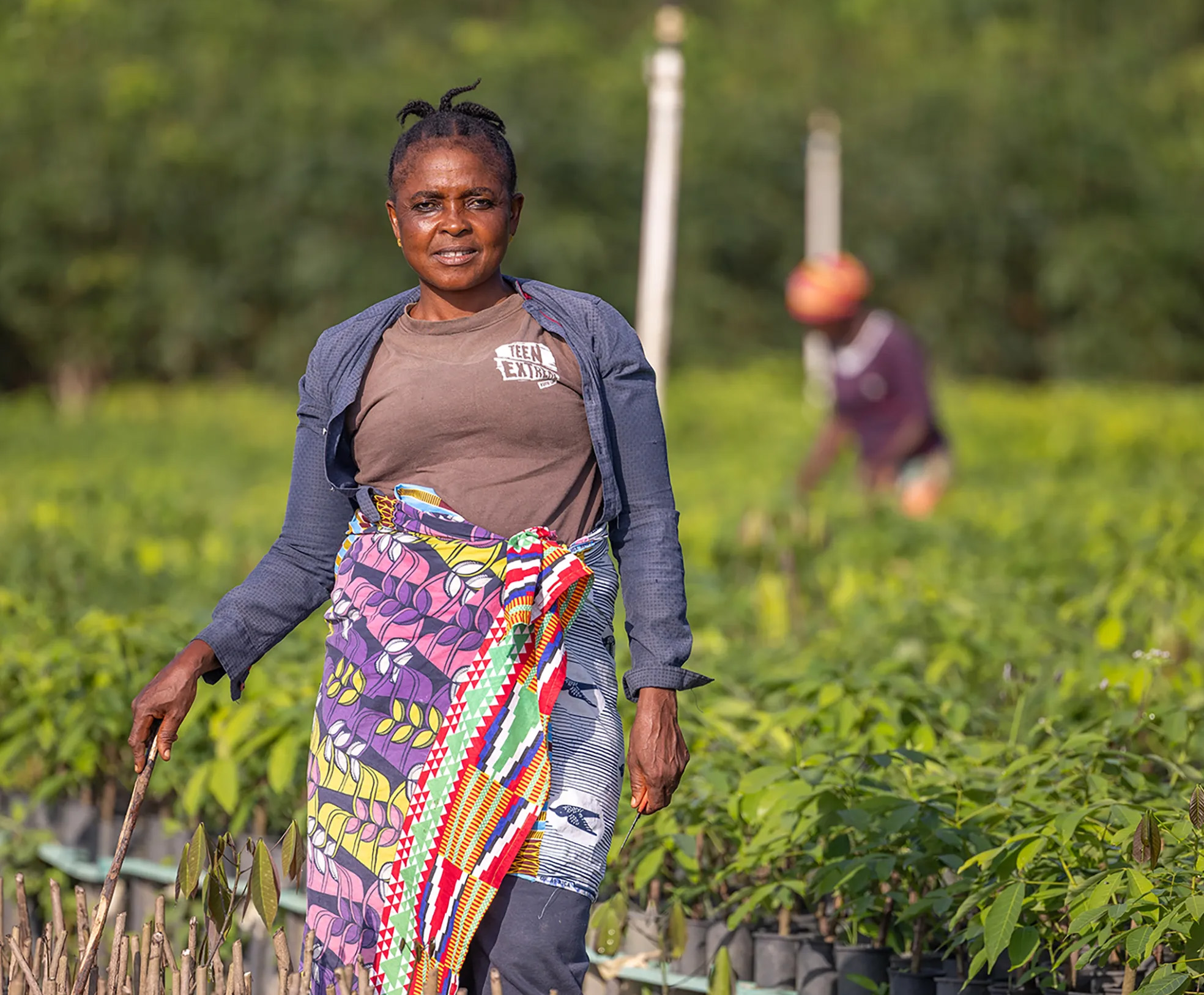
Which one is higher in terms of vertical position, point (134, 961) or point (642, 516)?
point (642, 516)

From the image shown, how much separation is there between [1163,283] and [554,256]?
11284 mm

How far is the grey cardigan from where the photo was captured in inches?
99.7

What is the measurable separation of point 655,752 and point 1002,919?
0.65 meters

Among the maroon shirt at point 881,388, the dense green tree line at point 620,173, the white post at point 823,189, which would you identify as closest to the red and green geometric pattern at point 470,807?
the maroon shirt at point 881,388

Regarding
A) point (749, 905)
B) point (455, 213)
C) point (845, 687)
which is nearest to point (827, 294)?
point (845, 687)

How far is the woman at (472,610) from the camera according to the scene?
2414 millimetres

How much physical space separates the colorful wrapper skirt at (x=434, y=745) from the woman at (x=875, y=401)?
22.3 ft

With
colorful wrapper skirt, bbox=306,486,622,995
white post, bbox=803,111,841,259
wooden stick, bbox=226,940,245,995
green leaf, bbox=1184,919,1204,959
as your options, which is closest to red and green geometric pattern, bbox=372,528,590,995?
colorful wrapper skirt, bbox=306,486,622,995

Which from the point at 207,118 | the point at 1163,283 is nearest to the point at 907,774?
the point at 207,118

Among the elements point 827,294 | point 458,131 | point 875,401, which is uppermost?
point 827,294

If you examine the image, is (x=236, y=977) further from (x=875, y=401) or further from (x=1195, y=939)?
(x=875, y=401)

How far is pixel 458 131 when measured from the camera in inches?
101

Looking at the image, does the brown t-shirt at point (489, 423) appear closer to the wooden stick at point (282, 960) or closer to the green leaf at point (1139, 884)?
the wooden stick at point (282, 960)

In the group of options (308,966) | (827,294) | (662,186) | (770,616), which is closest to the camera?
(308,966)
